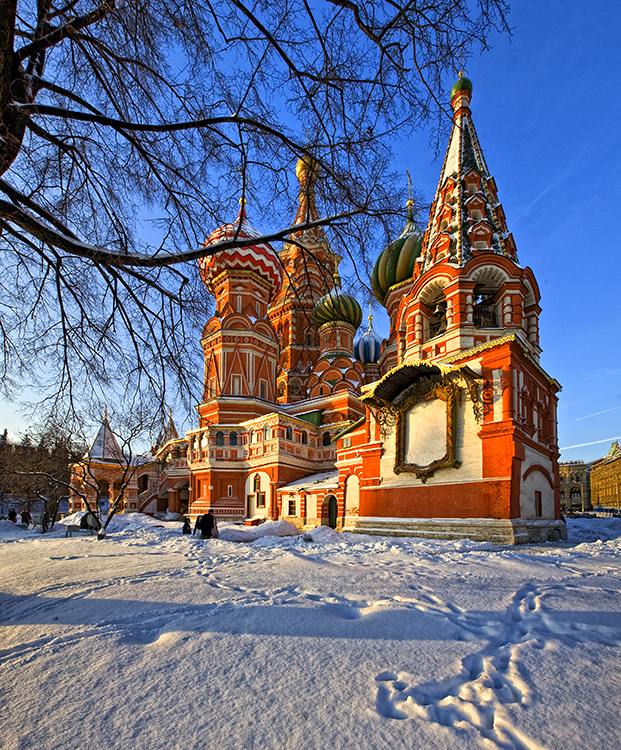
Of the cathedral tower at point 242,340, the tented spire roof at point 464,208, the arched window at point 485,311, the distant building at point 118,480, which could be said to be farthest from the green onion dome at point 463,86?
the distant building at point 118,480

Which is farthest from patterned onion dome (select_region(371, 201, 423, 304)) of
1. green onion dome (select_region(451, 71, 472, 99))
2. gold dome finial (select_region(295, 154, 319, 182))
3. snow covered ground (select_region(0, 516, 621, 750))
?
snow covered ground (select_region(0, 516, 621, 750))

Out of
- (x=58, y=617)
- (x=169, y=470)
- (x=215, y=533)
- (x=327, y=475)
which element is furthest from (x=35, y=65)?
(x=169, y=470)

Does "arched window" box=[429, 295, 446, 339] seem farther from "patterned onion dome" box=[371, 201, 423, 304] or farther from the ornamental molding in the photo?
"patterned onion dome" box=[371, 201, 423, 304]

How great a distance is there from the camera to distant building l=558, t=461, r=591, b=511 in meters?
63.4

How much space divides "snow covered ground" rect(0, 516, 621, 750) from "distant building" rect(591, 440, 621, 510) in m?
58.8

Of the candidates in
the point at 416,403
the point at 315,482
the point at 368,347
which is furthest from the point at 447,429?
the point at 368,347

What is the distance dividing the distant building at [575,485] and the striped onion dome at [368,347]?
42.9m

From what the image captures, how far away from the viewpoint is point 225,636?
129 inches

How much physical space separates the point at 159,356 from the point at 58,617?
2857 mm

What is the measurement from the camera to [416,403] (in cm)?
1584

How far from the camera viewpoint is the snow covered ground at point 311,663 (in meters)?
2.10

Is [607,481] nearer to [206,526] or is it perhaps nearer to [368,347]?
[368,347]

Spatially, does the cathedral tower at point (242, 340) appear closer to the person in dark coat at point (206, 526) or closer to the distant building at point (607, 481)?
the person in dark coat at point (206, 526)

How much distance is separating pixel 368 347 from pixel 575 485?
46300 millimetres
